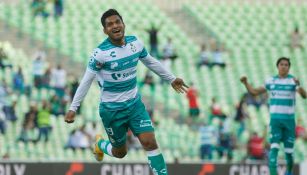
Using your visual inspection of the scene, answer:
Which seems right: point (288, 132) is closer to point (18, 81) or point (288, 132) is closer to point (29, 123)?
point (29, 123)

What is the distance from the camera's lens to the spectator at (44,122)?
2409 centimetres

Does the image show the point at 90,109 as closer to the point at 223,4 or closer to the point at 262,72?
the point at 262,72

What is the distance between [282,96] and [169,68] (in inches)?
457

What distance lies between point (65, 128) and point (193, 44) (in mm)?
6952

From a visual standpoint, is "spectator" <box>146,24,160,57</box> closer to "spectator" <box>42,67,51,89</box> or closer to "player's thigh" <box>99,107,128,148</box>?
"spectator" <box>42,67,51,89</box>

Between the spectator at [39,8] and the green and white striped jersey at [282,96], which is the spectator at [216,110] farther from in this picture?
the green and white striped jersey at [282,96]

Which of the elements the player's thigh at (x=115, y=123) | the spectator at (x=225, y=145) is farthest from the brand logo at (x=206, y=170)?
the player's thigh at (x=115, y=123)

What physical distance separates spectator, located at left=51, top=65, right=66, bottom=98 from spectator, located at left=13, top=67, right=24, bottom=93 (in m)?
0.79

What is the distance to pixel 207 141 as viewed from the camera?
24.2 meters

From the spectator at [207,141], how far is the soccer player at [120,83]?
35.6ft

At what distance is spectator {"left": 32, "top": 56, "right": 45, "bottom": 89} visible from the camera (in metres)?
26.0

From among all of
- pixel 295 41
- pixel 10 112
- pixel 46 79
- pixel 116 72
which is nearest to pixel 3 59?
pixel 46 79

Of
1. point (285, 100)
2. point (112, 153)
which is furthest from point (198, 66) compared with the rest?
point (112, 153)

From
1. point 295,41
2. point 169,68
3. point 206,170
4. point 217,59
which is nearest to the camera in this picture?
point 206,170
